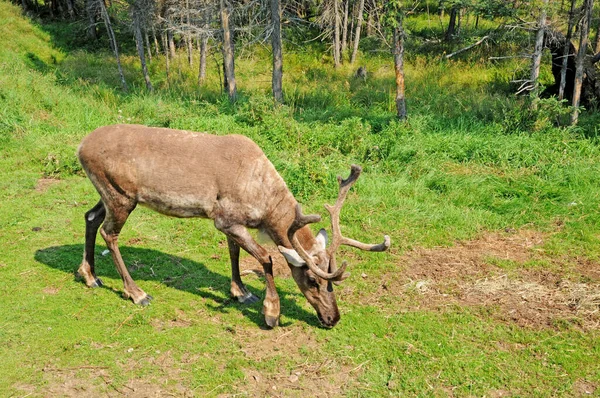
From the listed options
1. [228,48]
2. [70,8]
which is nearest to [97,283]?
[228,48]

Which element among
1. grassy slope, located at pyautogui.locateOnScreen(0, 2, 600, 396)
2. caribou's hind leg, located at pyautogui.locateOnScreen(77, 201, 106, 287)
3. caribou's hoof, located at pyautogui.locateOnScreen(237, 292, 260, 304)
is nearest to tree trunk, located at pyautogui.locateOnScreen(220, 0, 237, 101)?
grassy slope, located at pyautogui.locateOnScreen(0, 2, 600, 396)

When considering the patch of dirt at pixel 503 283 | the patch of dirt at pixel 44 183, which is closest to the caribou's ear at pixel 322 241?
the patch of dirt at pixel 503 283

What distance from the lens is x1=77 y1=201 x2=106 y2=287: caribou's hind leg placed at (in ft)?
22.8

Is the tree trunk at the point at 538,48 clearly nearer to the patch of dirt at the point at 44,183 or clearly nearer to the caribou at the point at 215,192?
the caribou at the point at 215,192

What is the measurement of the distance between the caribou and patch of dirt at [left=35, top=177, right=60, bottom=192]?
428 cm

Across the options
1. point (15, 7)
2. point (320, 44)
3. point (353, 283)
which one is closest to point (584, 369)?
point (353, 283)

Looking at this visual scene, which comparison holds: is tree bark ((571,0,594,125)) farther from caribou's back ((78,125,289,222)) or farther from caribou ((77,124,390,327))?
caribou's back ((78,125,289,222))

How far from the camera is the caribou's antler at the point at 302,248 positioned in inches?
222

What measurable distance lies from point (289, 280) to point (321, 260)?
1.39 meters

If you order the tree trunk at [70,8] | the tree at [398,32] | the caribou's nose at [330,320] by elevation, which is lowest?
the caribou's nose at [330,320]

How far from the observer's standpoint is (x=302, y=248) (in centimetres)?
593

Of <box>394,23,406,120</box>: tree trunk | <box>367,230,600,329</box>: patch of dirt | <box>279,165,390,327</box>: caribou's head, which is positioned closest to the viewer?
<box>279,165,390,327</box>: caribou's head

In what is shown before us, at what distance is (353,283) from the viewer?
23.4 feet

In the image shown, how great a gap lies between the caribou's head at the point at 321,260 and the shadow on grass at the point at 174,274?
35 cm
